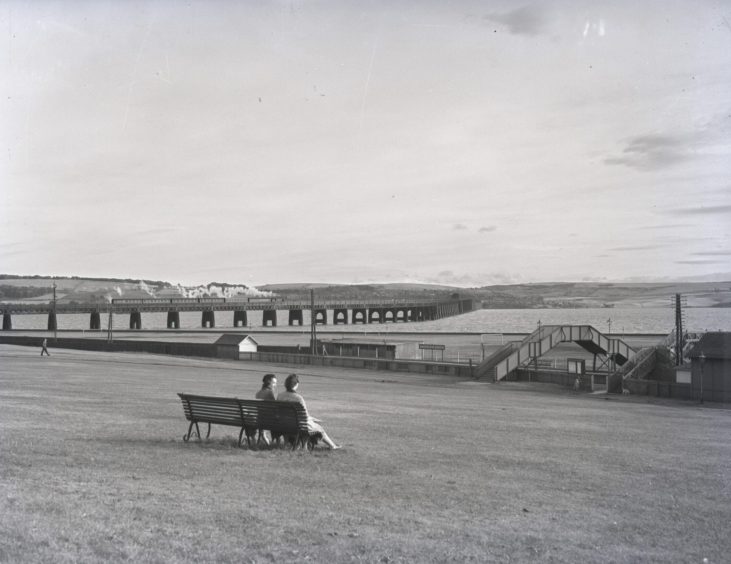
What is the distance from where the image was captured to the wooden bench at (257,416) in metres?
10.9

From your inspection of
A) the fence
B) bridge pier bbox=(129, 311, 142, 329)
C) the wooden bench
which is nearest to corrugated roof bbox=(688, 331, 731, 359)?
the fence

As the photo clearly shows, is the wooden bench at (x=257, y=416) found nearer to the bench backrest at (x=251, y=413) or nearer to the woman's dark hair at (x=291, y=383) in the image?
the bench backrest at (x=251, y=413)

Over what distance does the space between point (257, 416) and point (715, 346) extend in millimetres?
27660

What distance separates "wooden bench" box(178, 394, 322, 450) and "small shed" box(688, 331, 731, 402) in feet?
84.3

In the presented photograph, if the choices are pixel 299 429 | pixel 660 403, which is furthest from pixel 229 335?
pixel 299 429

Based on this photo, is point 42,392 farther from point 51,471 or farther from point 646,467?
point 646,467

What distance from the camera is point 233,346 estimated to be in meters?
57.5

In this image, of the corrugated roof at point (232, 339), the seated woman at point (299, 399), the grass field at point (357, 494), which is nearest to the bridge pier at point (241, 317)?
the corrugated roof at point (232, 339)

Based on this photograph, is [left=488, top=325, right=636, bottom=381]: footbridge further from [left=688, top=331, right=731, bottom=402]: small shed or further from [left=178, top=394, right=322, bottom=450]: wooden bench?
[left=178, top=394, right=322, bottom=450]: wooden bench

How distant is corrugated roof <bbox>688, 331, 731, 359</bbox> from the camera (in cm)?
3250

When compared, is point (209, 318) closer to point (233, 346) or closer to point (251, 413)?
point (233, 346)

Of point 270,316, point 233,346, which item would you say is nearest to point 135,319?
point 270,316

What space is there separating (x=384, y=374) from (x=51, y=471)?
34861 mm

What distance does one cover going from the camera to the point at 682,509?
8.37 m
